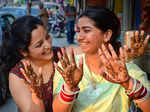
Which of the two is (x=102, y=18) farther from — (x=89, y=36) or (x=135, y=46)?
(x=135, y=46)

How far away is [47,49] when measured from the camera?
1968 mm

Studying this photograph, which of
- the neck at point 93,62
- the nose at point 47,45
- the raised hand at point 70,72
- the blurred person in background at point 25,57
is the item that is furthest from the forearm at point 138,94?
the nose at point 47,45

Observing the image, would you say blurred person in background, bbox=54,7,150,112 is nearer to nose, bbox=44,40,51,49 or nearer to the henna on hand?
the henna on hand

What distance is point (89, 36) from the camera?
5.28 feet

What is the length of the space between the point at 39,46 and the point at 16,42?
0.25 m

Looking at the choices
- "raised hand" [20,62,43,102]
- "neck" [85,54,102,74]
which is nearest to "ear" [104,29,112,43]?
"neck" [85,54,102,74]

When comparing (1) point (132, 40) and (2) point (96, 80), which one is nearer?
(2) point (96, 80)

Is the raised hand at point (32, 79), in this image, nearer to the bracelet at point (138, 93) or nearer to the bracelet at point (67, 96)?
the bracelet at point (67, 96)

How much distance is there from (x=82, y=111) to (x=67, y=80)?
37 cm

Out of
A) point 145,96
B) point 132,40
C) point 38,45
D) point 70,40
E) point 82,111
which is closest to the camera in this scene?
point 145,96

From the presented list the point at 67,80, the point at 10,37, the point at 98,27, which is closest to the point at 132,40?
the point at 98,27

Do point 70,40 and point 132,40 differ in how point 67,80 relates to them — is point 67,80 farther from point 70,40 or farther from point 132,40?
point 70,40

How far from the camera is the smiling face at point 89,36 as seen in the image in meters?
1.60

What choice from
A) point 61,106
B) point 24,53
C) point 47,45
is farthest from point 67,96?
point 24,53
